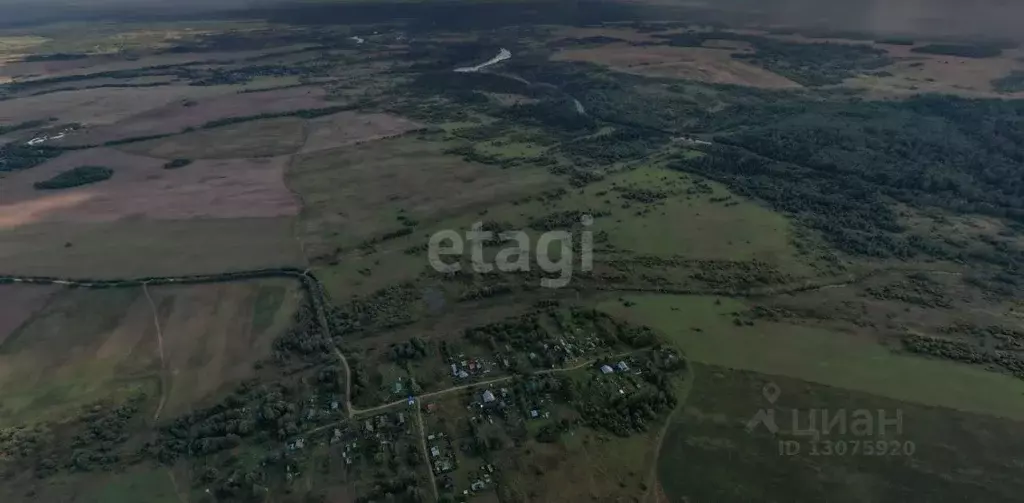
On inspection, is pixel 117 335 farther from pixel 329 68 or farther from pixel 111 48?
pixel 111 48

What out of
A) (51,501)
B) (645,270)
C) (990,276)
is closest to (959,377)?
(990,276)

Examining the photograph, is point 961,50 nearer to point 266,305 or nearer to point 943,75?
point 943,75

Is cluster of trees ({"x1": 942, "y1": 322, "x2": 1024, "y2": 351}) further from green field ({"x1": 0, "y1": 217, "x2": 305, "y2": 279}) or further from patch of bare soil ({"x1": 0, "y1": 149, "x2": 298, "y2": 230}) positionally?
patch of bare soil ({"x1": 0, "y1": 149, "x2": 298, "y2": 230})

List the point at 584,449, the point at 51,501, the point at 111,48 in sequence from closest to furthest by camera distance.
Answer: the point at 51,501 → the point at 584,449 → the point at 111,48

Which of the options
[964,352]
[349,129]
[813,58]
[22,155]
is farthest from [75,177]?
[813,58]

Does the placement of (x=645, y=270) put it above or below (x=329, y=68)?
below

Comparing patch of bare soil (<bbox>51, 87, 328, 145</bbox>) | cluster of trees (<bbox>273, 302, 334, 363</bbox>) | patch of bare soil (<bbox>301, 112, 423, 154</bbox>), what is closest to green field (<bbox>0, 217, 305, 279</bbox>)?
cluster of trees (<bbox>273, 302, 334, 363</bbox>)
